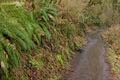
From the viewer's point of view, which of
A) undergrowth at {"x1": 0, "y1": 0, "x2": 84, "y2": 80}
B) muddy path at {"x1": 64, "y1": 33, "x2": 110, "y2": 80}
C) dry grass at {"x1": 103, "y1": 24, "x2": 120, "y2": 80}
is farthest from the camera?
dry grass at {"x1": 103, "y1": 24, "x2": 120, "y2": 80}

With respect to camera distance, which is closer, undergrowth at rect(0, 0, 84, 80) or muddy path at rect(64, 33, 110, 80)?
undergrowth at rect(0, 0, 84, 80)

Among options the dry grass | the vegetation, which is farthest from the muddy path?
the vegetation

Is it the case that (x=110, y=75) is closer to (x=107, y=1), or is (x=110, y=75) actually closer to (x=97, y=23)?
(x=97, y=23)

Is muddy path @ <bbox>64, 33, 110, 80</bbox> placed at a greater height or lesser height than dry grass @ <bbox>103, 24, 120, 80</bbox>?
greater

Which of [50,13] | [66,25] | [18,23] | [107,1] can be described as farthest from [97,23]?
[18,23]

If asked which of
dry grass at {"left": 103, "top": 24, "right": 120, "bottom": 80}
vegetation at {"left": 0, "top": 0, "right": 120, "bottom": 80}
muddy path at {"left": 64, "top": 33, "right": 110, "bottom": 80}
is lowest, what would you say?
dry grass at {"left": 103, "top": 24, "right": 120, "bottom": 80}

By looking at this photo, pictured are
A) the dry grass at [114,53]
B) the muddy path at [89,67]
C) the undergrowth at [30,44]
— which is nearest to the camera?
the undergrowth at [30,44]

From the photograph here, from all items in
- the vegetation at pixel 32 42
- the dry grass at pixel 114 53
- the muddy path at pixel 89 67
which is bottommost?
the dry grass at pixel 114 53

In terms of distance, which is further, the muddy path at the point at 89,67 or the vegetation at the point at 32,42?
the muddy path at the point at 89,67

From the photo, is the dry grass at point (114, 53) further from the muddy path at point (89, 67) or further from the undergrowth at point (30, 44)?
the undergrowth at point (30, 44)

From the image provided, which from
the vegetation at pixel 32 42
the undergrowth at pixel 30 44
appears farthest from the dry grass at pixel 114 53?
the undergrowth at pixel 30 44

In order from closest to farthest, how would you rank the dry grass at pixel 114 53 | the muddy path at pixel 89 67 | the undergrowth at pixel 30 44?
the undergrowth at pixel 30 44, the muddy path at pixel 89 67, the dry grass at pixel 114 53

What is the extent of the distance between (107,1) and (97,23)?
21.4 feet

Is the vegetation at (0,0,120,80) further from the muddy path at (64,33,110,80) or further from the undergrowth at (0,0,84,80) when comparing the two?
the muddy path at (64,33,110,80)
